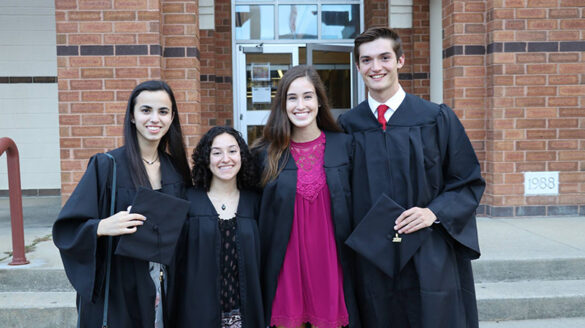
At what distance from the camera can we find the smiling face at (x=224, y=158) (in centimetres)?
262

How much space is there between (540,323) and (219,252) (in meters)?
2.71

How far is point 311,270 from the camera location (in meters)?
2.55

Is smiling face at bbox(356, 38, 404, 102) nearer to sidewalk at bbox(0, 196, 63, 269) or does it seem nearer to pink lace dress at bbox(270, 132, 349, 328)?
pink lace dress at bbox(270, 132, 349, 328)

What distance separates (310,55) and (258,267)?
16.6ft

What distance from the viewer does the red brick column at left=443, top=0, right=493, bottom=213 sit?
598cm

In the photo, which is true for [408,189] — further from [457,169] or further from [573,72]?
[573,72]

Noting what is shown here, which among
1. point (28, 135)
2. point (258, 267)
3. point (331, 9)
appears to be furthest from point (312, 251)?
point (28, 135)

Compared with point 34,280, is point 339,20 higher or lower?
higher

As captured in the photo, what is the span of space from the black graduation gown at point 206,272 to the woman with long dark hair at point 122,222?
11 cm

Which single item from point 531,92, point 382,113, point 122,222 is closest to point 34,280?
point 122,222

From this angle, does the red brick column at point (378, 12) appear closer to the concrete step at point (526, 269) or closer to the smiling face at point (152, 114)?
the concrete step at point (526, 269)

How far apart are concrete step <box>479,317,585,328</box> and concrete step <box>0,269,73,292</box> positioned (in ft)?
10.8

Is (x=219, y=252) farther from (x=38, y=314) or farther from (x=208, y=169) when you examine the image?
(x=38, y=314)

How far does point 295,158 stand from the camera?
2691 millimetres
